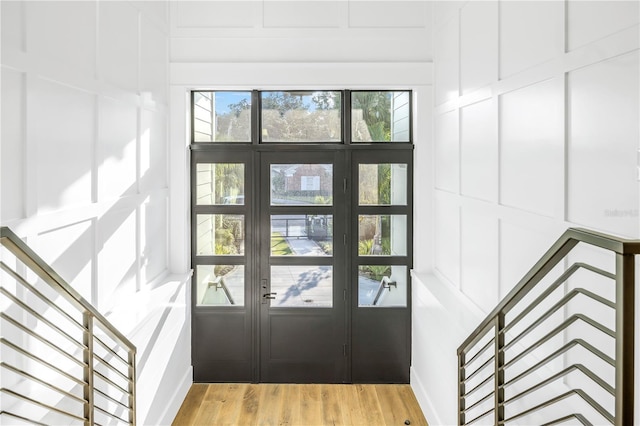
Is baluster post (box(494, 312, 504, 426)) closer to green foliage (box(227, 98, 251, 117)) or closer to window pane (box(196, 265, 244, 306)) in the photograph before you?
window pane (box(196, 265, 244, 306))

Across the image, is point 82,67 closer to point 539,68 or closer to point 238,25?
point 238,25

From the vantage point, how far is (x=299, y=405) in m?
3.71

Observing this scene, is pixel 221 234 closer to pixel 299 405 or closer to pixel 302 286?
pixel 302 286

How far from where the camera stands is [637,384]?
4.91 feet

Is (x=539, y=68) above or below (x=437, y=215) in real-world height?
above

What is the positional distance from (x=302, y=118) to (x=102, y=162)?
6.16 ft

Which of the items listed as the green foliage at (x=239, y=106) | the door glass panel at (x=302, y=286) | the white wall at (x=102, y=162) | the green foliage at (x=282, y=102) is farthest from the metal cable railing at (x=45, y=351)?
the green foliage at (x=282, y=102)

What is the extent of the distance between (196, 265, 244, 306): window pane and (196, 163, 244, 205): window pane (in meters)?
0.59

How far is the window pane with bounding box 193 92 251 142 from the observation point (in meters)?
4.04

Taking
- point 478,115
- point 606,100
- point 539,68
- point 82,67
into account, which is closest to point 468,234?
point 478,115

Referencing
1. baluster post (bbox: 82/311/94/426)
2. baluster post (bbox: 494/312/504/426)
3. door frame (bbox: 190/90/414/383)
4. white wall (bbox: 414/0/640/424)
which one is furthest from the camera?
door frame (bbox: 190/90/414/383)

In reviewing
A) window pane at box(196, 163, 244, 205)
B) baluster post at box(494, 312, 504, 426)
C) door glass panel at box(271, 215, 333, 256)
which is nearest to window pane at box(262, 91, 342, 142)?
window pane at box(196, 163, 244, 205)

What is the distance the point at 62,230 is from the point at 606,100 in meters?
2.35

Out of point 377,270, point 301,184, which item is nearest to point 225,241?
point 301,184
